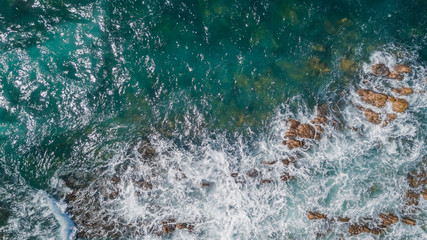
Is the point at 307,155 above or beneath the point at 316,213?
above

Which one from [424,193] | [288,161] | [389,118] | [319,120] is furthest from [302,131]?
[424,193]

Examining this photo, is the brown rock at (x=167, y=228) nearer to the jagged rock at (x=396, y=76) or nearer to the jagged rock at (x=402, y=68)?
the jagged rock at (x=396, y=76)

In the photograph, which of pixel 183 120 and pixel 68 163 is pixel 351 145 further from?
pixel 68 163

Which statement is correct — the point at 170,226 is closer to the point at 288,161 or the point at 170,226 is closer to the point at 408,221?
the point at 288,161

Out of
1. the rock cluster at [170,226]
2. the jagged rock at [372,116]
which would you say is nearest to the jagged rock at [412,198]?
the jagged rock at [372,116]

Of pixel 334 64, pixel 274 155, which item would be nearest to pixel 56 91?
pixel 274 155

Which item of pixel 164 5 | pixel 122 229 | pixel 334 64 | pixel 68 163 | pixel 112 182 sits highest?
pixel 164 5

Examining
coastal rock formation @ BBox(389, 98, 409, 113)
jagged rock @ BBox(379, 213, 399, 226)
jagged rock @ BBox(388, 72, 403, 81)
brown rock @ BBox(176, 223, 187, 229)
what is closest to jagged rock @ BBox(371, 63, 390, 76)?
jagged rock @ BBox(388, 72, 403, 81)

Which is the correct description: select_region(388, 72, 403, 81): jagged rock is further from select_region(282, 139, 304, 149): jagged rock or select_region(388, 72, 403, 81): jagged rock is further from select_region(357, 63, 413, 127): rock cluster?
select_region(282, 139, 304, 149): jagged rock
